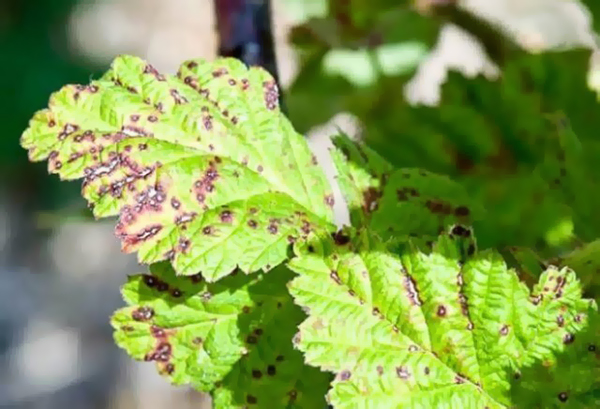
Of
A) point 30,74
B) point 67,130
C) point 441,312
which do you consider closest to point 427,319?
point 441,312

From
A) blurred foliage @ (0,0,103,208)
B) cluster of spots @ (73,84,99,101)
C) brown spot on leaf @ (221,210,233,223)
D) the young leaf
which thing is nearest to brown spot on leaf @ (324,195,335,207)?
the young leaf

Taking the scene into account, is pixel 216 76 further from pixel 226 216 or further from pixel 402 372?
pixel 402 372

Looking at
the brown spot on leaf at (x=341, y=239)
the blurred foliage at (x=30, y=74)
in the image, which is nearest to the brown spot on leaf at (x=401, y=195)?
the brown spot on leaf at (x=341, y=239)

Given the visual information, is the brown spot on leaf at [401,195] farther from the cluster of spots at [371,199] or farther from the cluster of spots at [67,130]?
the cluster of spots at [67,130]

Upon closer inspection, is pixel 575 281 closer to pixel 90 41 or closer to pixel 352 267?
pixel 352 267

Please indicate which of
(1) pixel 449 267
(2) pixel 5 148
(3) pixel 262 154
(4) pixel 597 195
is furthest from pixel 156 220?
(2) pixel 5 148

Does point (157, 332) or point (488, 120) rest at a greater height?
point (488, 120)

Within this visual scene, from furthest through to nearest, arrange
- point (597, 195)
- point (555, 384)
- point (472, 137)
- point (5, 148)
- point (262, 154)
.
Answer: point (5, 148) < point (472, 137) < point (597, 195) < point (262, 154) < point (555, 384)
